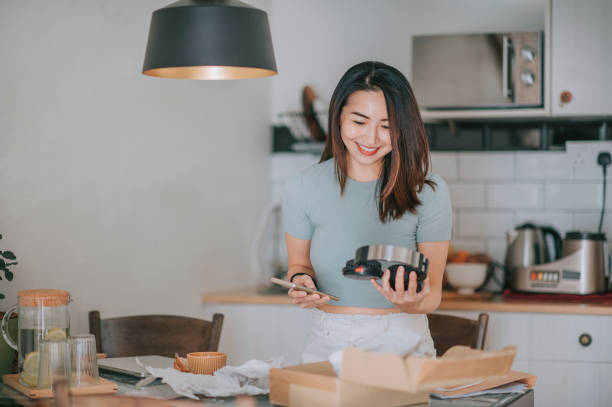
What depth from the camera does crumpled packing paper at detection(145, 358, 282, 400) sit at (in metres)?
1.54

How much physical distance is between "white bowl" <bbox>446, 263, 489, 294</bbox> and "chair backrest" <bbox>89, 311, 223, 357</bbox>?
1.34 m

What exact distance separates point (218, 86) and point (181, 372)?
187cm

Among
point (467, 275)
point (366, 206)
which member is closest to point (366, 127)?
point (366, 206)

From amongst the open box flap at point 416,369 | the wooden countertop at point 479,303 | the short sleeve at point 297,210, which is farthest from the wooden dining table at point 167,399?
the wooden countertop at point 479,303

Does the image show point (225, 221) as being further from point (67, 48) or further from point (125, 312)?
point (67, 48)

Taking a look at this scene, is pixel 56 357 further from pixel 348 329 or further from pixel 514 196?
pixel 514 196

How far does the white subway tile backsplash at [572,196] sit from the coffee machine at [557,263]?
0.82 feet

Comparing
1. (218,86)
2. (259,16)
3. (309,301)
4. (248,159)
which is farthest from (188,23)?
(248,159)

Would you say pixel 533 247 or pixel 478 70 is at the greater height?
pixel 478 70

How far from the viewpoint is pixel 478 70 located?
3.21 meters

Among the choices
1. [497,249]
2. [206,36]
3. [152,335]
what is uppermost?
[206,36]

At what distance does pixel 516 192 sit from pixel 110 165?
193 centimetres

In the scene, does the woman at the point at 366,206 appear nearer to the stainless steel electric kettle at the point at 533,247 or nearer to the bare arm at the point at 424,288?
the bare arm at the point at 424,288

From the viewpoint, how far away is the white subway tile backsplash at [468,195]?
356cm
